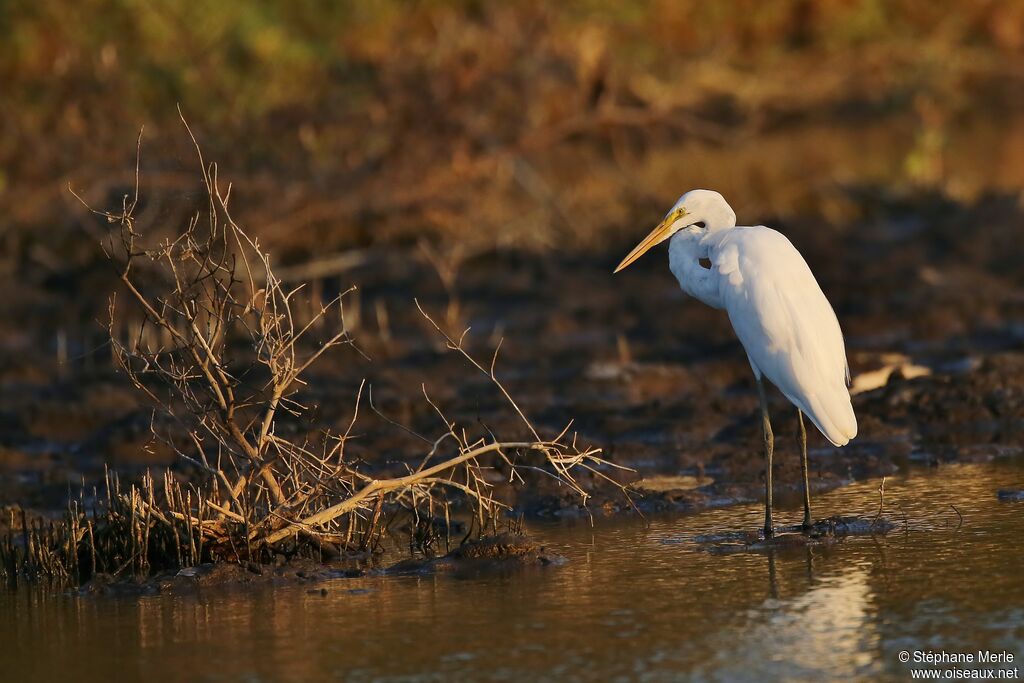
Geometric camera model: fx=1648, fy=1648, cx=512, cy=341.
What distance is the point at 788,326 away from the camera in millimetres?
7020

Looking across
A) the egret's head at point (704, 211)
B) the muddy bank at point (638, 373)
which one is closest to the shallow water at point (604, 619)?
the muddy bank at point (638, 373)

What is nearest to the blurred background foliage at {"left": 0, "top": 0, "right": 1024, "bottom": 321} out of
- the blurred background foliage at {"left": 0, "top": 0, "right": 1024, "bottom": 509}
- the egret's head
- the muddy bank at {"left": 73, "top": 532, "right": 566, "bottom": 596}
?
the blurred background foliage at {"left": 0, "top": 0, "right": 1024, "bottom": 509}

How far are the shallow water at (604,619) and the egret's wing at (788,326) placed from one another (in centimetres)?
60

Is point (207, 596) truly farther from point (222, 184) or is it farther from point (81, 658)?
point (222, 184)

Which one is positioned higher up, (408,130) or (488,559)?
(408,130)

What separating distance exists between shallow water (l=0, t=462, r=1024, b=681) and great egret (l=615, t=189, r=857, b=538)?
0.53 meters

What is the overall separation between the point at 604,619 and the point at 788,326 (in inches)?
71.6

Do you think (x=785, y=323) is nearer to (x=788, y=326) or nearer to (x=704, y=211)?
(x=788, y=326)

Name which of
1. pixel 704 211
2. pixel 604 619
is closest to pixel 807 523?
pixel 604 619

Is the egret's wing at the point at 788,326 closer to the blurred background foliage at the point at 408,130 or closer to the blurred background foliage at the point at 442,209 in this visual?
the blurred background foliage at the point at 442,209

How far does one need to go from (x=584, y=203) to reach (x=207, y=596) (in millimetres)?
10825

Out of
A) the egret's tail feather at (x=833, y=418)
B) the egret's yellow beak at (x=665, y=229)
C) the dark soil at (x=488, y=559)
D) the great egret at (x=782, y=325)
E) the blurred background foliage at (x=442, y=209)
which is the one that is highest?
the blurred background foliage at (x=442, y=209)

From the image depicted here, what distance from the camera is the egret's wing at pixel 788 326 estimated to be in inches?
272

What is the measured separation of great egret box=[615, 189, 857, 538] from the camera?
6922 millimetres
